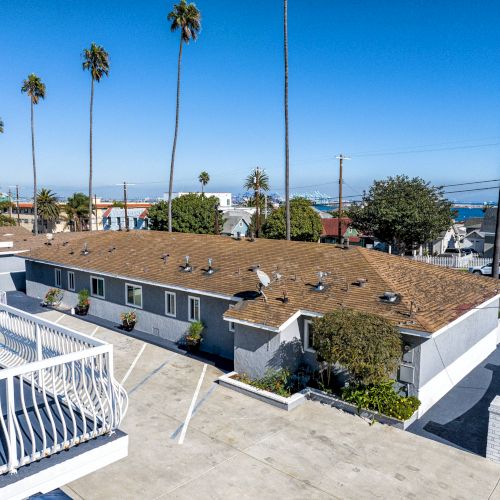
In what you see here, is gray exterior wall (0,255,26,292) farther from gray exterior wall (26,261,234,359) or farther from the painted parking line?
the painted parking line

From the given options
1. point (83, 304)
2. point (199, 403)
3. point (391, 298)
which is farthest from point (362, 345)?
point (83, 304)

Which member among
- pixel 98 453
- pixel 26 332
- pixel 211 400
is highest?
pixel 26 332

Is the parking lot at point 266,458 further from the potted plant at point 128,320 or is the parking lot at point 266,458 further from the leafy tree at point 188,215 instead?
the leafy tree at point 188,215

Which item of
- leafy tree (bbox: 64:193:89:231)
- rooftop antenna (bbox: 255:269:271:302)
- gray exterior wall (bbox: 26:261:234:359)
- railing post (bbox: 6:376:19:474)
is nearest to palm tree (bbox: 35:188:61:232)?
leafy tree (bbox: 64:193:89:231)

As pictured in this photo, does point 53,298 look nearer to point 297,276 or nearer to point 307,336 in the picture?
point 297,276

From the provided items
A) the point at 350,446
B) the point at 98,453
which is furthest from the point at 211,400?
the point at 98,453

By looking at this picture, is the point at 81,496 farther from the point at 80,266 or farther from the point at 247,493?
the point at 80,266

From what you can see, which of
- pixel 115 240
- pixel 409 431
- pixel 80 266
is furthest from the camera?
pixel 115 240
